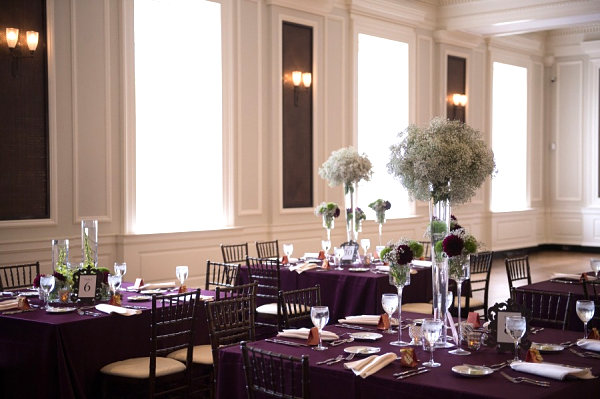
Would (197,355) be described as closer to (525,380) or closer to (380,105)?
(525,380)

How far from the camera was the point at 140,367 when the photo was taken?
16.3 feet

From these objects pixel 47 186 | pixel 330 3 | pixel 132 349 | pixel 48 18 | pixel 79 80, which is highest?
pixel 330 3

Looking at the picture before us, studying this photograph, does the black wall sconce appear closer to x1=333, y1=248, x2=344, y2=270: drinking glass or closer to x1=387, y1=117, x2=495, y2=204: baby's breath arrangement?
x1=333, y1=248, x2=344, y2=270: drinking glass

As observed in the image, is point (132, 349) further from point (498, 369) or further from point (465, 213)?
point (465, 213)

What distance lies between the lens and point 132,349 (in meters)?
5.23

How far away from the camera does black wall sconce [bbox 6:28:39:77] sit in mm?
7375

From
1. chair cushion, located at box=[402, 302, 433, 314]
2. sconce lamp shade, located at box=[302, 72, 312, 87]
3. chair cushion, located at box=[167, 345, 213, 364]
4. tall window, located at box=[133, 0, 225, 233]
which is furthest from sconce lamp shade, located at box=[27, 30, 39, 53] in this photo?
chair cushion, located at box=[402, 302, 433, 314]

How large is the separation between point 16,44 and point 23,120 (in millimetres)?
721

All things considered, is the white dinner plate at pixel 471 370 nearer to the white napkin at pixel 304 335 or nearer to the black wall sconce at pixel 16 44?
the white napkin at pixel 304 335

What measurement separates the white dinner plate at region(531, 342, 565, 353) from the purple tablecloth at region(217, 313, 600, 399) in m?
0.04

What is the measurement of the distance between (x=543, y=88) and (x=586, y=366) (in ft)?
46.6

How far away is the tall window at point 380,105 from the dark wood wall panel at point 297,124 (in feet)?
4.83

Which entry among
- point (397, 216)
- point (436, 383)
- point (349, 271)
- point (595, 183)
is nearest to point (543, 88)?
point (595, 183)

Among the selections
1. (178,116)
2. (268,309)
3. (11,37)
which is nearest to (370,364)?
(268,309)
